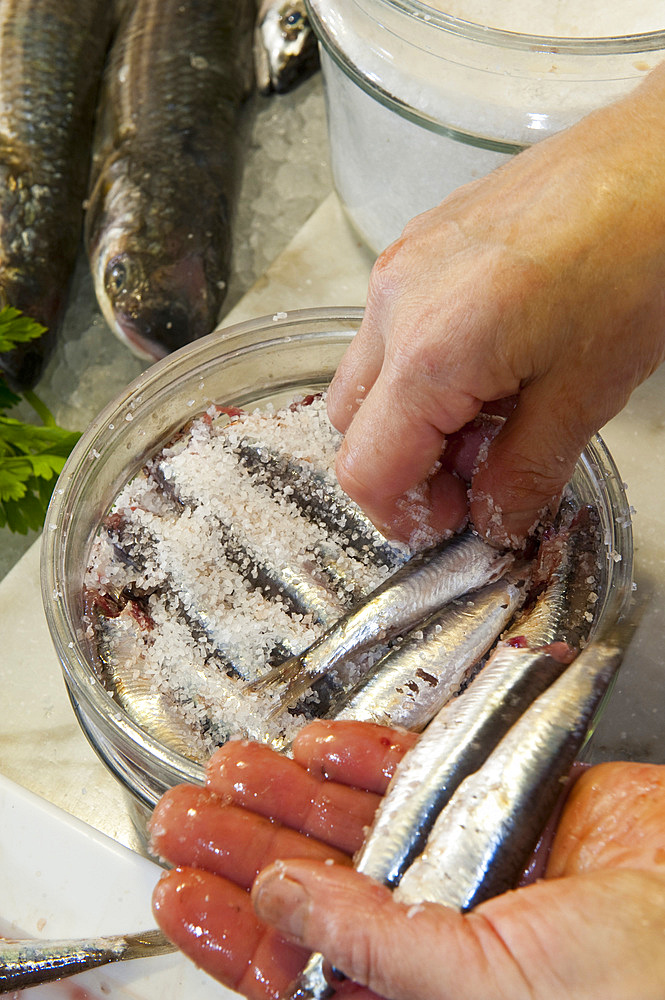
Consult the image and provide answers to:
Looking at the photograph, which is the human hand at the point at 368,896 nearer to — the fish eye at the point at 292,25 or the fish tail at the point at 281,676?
the fish tail at the point at 281,676

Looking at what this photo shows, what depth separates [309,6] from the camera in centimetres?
129

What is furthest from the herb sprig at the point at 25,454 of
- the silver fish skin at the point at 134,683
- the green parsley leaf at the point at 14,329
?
the silver fish skin at the point at 134,683

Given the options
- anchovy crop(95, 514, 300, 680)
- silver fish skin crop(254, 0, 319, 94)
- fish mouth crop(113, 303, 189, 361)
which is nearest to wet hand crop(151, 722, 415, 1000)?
anchovy crop(95, 514, 300, 680)

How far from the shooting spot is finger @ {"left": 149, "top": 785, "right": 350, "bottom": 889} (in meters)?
0.74

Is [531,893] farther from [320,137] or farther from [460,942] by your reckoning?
[320,137]

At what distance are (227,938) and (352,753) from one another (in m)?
0.19

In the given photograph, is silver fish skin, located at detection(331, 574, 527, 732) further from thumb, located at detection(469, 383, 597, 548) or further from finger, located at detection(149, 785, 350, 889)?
finger, located at detection(149, 785, 350, 889)

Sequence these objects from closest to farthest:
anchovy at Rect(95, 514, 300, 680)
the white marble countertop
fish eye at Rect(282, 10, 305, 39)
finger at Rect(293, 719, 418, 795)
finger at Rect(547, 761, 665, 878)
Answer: finger at Rect(547, 761, 665, 878)
finger at Rect(293, 719, 418, 795)
anchovy at Rect(95, 514, 300, 680)
the white marble countertop
fish eye at Rect(282, 10, 305, 39)

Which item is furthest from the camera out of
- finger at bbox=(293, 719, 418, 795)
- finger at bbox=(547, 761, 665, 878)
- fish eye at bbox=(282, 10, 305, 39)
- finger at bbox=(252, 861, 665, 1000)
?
fish eye at bbox=(282, 10, 305, 39)

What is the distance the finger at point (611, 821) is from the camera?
0.68m

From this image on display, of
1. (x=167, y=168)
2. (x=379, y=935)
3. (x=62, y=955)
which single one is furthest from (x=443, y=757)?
(x=167, y=168)

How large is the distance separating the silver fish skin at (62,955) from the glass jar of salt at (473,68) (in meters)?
1.08

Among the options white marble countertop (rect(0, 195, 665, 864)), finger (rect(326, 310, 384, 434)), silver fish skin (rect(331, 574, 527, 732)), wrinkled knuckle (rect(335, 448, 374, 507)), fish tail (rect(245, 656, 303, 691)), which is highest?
finger (rect(326, 310, 384, 434))

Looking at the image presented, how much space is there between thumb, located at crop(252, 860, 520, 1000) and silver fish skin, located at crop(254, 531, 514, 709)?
1.06 feet
